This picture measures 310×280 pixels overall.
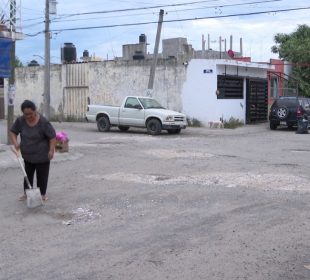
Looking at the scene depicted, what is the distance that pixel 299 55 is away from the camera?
3797cm

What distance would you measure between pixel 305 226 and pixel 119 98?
2351 cm

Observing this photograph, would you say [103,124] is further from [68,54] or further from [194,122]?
[68,54]

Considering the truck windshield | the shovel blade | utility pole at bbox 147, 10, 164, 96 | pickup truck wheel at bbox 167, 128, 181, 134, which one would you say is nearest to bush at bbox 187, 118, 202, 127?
utility pole at bbox 147, 10, 164, 96

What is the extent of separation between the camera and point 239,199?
29.2 feet

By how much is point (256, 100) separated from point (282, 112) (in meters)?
4.97

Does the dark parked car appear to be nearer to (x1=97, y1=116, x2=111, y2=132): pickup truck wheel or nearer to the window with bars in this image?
the window with bars

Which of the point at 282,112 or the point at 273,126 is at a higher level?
the point at 282,112

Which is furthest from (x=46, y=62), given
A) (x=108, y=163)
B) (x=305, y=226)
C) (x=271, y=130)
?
(x=305, y=226)

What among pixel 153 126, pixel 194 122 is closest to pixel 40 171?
Result: pixel 153 126

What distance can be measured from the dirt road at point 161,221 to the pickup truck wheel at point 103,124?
382 inches

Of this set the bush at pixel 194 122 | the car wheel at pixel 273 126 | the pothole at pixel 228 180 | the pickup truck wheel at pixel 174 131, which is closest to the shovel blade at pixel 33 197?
the pothole at pixel 228 180

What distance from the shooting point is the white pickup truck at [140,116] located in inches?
888

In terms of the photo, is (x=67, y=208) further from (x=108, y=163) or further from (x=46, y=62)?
(x=46, y=62)

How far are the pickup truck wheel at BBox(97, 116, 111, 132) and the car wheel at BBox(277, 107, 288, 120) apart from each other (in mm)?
8023
